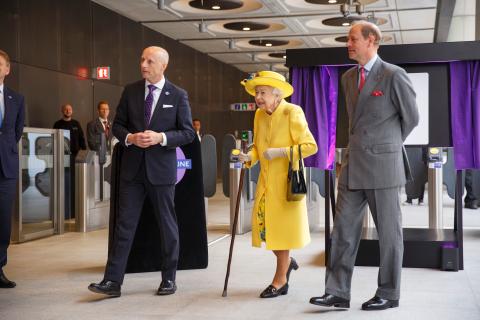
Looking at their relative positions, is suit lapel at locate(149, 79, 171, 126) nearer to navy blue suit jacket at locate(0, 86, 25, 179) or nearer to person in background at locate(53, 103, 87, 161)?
navy blue suit jacket at locate(0, 86, 25, 179)

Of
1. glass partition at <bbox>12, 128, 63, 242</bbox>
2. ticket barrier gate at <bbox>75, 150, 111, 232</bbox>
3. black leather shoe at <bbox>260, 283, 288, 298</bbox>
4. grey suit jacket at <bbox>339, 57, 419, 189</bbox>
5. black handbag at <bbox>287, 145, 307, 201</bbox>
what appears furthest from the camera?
ticket barrier gate at <bbox>75, 150, 111, 232</bbox>

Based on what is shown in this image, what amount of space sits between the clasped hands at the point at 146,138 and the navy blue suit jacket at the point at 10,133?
3.45ft

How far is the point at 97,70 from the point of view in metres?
13.2

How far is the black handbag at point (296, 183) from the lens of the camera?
4465 mm

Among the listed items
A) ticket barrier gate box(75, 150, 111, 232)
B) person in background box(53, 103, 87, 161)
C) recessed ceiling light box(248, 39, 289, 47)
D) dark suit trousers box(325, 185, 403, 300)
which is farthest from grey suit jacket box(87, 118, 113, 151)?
recessed ceiling light box(248, 39, 289, 47)

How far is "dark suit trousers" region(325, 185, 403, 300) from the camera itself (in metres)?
4.25

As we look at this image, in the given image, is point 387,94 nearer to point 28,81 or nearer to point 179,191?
point 179,191

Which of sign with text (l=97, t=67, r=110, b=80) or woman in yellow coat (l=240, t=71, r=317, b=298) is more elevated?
sign with text (l=97, t=67, r=110, b=80)

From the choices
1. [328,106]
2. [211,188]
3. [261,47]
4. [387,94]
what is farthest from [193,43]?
[387,94]

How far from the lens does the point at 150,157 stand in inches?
188

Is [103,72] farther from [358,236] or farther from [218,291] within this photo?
[358,236]

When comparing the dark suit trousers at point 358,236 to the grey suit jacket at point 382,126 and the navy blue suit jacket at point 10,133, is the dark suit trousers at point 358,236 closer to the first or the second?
the grey suit jacket at point 382,126

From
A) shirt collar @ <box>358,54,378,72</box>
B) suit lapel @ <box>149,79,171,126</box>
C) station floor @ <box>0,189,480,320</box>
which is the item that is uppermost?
shirt collar @ <box>358,54,378,72</box>

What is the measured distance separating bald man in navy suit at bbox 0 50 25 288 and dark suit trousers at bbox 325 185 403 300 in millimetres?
2402
